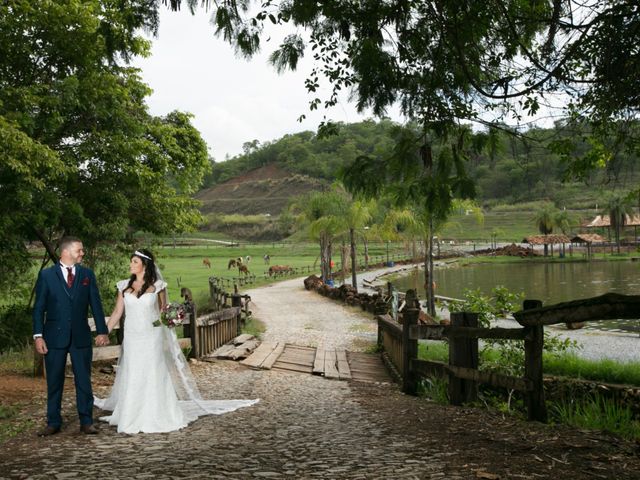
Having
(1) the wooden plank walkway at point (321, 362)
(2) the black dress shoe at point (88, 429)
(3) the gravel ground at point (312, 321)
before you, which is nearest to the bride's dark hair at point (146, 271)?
(2) the black dress shoe at point (88, 429)

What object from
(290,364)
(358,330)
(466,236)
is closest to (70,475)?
(290,364)

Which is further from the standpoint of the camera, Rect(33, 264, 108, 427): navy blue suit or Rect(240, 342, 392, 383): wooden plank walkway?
Rect(240, 342, 392, 383): wooden plank walkway

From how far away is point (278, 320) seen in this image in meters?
20.8

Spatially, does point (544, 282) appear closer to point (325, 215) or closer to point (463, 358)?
point (325, 215)

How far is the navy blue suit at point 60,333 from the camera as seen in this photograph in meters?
5.62

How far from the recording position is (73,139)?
51.4 feet

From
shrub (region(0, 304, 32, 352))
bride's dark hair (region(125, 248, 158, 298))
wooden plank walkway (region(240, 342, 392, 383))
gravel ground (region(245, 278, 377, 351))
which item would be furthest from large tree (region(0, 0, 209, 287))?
bride's dark hair (region(125, 248, 158, 298))

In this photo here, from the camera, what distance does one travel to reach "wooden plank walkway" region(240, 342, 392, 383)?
1070 cm

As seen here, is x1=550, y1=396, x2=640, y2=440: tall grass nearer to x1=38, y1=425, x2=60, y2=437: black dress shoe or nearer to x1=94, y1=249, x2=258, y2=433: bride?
x1=94, y1=249, x2=258, y2=433: bride

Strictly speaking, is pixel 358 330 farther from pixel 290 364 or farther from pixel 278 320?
pixel 290 364

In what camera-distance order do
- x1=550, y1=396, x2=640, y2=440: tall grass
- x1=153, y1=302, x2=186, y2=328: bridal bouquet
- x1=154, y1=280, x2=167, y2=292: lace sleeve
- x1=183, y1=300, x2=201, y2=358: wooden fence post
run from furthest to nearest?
x1=183, y1=300, x2=201, y2=358: wooden fence post → x1=153, y1=302, x2=186, y2=328: bridal bouquet → x1=154, y1=280, x2=167, y2=292: lace sleeve → x1=550, y1=396, x2=640, y2=440: tall grass

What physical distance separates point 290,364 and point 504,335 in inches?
246

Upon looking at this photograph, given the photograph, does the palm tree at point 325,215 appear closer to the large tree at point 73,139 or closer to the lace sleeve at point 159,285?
the large tree at point 73,139

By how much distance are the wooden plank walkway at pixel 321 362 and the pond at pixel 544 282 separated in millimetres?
17289
